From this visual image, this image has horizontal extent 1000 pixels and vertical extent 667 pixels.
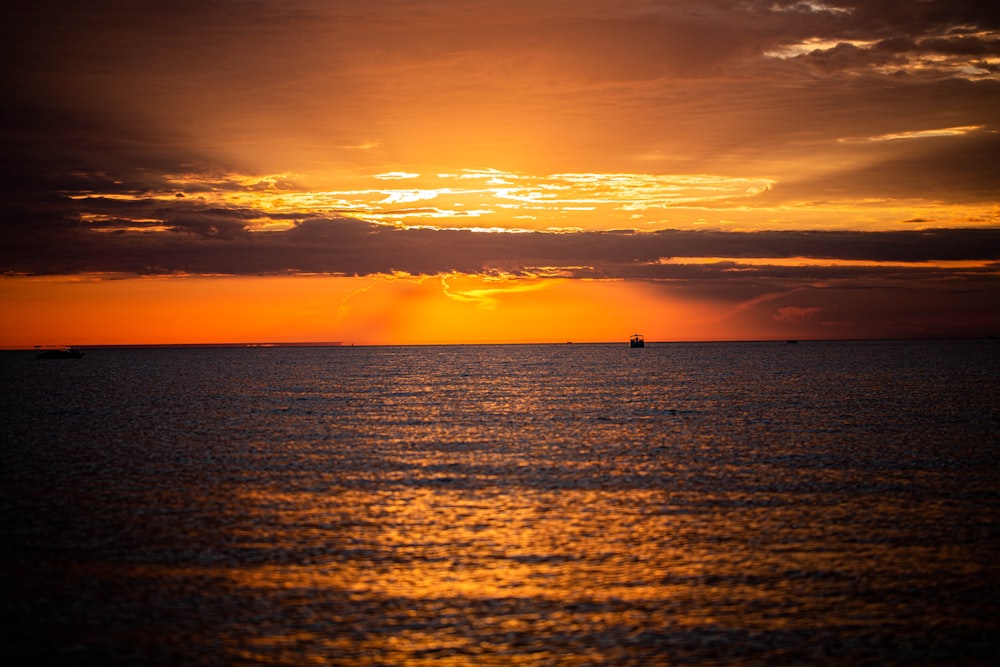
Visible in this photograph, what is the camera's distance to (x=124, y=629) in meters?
23.1

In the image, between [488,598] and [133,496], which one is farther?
[133,496]

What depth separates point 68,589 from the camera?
2662 centimetres

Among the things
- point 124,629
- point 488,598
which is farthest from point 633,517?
point 124,629

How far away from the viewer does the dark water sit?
2230 cm

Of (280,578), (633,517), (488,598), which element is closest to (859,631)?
(488,598)

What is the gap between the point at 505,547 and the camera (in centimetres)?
3188

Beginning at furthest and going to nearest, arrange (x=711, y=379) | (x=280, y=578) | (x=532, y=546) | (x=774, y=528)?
1. (x=711, y=379)
2. (x=774, y=528)
3. (x=532, y=546)
4. (x=280, y=578)

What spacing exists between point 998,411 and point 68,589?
9265cm

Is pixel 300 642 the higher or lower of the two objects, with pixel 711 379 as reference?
higher

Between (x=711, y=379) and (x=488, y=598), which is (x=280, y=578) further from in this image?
(x=711, y=379)

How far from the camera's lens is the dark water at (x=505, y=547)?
73.2 ft

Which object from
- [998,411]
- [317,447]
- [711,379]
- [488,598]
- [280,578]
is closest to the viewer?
[488,598]

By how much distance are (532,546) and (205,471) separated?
2821 cm

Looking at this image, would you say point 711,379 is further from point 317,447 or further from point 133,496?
point 133,496
